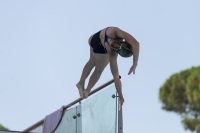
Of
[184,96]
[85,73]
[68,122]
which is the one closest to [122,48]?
[85,73]

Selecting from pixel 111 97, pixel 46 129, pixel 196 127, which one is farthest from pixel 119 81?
pixel 196 127

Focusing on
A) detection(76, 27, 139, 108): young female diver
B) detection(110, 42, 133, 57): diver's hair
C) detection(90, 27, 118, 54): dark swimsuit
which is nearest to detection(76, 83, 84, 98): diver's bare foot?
detection(76, 27, 139, 108): young female diver

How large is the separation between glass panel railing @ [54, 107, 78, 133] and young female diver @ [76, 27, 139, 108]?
317 mm

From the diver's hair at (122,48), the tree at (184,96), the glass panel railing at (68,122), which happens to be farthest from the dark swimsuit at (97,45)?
the tree at (184,96)

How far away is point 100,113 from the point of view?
26.2 feet

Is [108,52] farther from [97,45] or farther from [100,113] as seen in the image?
[100,113]

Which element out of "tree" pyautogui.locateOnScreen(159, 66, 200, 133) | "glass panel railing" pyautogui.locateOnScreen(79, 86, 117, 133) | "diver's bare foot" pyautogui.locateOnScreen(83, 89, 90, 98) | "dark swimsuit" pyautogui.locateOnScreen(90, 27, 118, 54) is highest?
"tree" pyautogui.locateOnScreen(159, 66, 200, 133)

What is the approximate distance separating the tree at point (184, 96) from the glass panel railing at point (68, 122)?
15738mm

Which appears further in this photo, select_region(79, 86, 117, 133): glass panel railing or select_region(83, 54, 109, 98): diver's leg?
select_region(83, 54, 109, 98): diver's leg

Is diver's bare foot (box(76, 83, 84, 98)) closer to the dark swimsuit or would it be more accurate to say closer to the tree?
the dark swimsuit

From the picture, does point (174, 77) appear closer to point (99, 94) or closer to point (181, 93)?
point (181, 93)

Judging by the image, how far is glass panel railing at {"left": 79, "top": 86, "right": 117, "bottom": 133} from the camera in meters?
7.79

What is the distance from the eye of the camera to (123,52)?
7.81 metres

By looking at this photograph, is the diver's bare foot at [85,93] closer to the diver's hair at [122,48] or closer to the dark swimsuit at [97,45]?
the dark swimsuit at [97,45]
